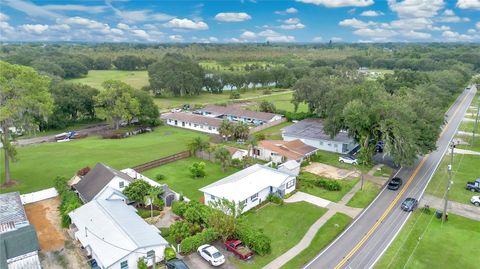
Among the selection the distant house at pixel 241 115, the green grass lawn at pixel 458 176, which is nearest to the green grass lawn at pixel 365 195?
the green grass lawn at pixel 458 176

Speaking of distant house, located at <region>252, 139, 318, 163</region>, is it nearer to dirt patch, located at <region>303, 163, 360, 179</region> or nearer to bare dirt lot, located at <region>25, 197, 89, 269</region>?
dirt patch, located at <region>303, 163, 360, 179</region>

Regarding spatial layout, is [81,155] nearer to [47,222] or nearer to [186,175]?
[186,175]

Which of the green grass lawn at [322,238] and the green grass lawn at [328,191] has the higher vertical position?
the green grass lawn at [328,191]

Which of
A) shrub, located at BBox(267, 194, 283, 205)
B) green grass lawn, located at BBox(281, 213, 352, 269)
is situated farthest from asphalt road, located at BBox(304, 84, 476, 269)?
shrub, located at BBox(267, 194, 283, 205)

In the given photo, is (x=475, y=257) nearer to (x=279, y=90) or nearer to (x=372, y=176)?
(x=372, y=176)

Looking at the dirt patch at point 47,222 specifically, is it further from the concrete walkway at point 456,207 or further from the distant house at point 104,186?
the concrete walkway at point 456,207

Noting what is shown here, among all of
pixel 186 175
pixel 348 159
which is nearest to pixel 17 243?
pixel 186 175

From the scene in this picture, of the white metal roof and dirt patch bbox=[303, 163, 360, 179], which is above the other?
the white metal roof
